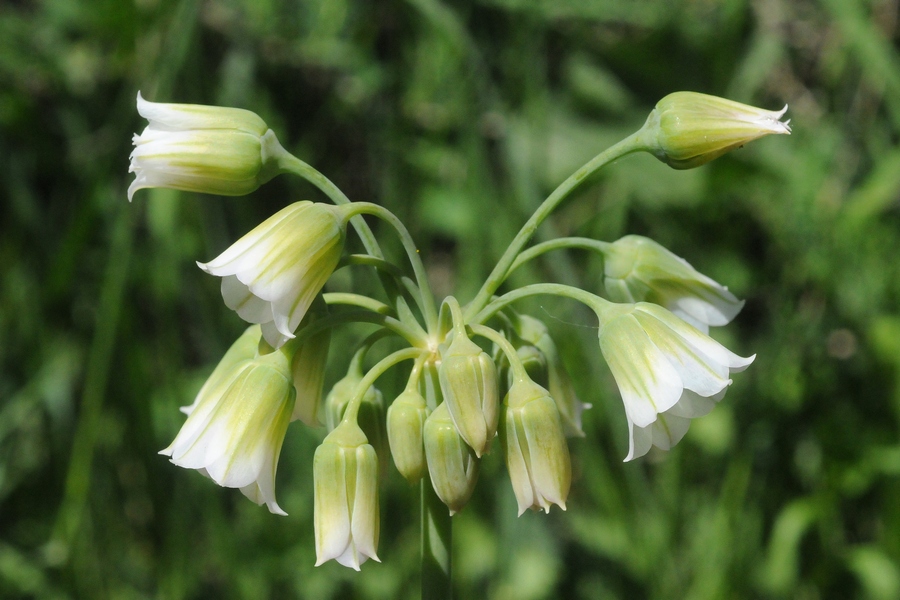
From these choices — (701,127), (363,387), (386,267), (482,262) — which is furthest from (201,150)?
(482,262)

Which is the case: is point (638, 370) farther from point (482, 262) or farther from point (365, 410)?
point (482, 262)

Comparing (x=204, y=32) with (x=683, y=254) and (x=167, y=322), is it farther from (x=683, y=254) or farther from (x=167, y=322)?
(x=683, y=254)

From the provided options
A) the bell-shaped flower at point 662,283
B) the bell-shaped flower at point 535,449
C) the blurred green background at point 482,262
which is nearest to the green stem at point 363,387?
the bell-shaped flower at point 535,449

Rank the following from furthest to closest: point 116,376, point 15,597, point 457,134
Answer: point 457,134 < point 116,376 < point 15,597

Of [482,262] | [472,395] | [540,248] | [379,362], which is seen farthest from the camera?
[482,262]

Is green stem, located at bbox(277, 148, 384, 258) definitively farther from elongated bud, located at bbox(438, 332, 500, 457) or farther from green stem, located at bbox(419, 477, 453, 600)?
green stem, located at bbox(419, 477, 453, 600)

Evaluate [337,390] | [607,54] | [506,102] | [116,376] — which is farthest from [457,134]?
[337,390]
